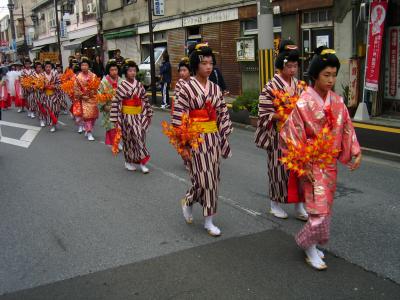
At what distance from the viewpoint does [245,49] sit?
16844mm

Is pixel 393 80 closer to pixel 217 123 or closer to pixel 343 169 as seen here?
pixel 343 169

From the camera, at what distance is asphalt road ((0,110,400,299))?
12.6 feet

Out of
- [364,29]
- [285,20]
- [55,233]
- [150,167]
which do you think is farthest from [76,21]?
[55,233]

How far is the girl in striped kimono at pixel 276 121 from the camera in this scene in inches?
202

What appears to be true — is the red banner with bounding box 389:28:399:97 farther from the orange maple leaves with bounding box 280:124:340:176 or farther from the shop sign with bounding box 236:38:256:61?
the orange maple leaves with bounding box 280:124:340:176

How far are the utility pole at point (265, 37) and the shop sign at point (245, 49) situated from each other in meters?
4.41

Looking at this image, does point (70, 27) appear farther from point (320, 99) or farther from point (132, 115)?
point (320, 99)

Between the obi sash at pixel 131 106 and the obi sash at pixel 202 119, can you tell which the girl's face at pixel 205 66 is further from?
the obi sash at pixel 131 106

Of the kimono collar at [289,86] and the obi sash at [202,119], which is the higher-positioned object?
the kimono collar at [289,86]

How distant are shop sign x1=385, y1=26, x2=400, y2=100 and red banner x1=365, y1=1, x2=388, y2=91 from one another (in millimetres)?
624

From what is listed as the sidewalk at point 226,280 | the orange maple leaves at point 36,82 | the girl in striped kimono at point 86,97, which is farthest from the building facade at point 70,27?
the sidewalk at point 226,280

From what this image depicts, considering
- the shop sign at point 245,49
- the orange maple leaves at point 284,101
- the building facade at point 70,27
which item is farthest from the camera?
the building facade at point 70,27

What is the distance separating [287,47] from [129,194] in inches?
115

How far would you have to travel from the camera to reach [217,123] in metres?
5.04
